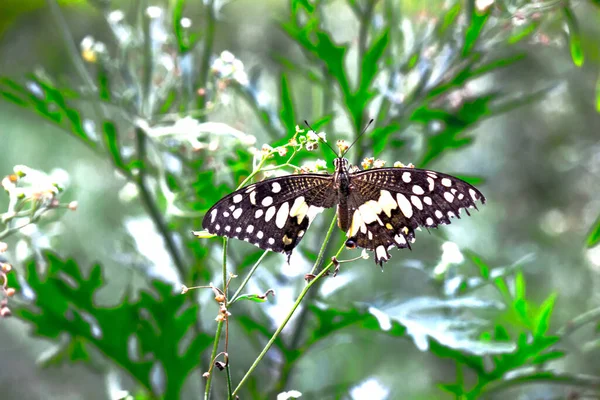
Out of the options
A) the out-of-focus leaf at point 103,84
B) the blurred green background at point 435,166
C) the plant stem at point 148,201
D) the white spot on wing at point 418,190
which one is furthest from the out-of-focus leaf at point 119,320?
the blurred green background at point 435,166

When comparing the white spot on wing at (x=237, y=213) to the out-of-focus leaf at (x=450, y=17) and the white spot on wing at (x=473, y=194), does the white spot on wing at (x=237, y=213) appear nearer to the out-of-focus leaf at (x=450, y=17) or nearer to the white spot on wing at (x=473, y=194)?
the white spot on wing at (x=473, y=194)

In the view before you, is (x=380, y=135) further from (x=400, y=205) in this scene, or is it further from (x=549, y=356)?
(x=549, y=356)

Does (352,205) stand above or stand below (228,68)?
below

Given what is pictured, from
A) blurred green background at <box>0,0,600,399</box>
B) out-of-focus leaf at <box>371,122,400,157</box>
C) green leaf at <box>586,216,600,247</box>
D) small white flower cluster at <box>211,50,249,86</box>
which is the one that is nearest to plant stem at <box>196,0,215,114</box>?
small white flower cluster at <box>211,50,249,86</box>

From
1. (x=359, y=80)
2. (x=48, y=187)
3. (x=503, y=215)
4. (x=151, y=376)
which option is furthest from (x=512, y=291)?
(x=503, y=215)

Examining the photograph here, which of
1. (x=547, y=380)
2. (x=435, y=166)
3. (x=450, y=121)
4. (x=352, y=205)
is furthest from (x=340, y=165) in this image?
(x=435, y=166)

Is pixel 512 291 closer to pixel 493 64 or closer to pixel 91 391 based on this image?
pixel 493 64

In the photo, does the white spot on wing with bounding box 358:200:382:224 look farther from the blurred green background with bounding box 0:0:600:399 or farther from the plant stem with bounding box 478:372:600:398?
the blurred green background with bounding box 0:0:600:399
